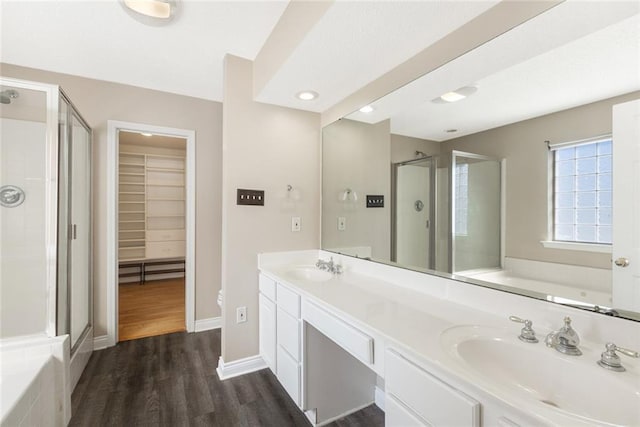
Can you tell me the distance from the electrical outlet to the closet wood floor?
1.19m

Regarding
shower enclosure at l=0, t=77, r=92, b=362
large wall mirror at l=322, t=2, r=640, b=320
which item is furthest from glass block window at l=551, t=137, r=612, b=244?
shower enclosure at l=0, t=77, r=92, b=362

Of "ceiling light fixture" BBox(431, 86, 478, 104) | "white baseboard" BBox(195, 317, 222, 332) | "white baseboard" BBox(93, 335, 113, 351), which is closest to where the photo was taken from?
"ceiling light fixture" BBox(431, 86, 478, 104)

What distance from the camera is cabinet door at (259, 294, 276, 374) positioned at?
200 cm

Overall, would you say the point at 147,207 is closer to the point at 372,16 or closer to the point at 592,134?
the point at 372,16

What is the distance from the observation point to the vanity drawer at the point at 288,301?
1705 mm

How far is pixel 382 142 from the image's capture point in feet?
6.30

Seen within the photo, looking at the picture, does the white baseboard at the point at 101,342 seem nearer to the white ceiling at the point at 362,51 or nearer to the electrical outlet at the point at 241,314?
the electrical outlet at the point at 241,314

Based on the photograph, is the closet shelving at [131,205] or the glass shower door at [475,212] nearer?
the glass shower door at [475,212]

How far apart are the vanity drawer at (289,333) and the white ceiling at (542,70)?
1.36 metres

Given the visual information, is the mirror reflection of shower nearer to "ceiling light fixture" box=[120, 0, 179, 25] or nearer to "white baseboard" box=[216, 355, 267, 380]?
"white baseboard" box=[216, 355, 267, 380]

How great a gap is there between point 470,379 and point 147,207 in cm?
527

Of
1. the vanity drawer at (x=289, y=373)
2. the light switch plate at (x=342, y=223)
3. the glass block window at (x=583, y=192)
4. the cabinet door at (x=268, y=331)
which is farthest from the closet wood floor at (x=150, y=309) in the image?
the glass block window at (x=583, y=192)

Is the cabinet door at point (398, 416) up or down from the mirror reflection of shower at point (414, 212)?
down

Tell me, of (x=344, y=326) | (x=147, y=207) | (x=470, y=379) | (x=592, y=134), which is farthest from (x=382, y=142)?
(x=147, y=207)
